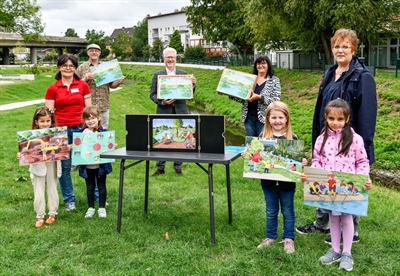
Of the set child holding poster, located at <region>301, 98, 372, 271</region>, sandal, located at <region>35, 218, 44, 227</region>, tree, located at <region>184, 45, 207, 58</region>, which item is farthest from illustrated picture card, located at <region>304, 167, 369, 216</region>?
tree, located at <region>184, 45, 207, 58</region>

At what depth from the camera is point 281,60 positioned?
37.9 meters

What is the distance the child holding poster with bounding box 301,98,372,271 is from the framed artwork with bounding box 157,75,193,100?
282 centimetres

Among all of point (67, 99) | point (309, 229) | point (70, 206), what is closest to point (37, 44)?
point (67, 99)

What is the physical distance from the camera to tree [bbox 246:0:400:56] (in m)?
22.0

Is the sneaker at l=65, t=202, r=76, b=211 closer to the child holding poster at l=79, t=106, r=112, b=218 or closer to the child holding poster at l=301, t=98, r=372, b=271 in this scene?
the child holding poster at l=79, t=106, r=112, b=218

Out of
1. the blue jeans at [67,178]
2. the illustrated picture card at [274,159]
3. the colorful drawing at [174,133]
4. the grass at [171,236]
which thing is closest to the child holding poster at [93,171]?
the grass at [171,236]

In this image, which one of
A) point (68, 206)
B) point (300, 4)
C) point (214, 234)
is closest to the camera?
point (214, 234)

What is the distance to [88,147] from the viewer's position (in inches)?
214

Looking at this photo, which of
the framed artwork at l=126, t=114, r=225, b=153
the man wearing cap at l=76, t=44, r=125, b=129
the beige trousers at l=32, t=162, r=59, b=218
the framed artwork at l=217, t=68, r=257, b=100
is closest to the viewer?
the framed artwork at l=126, t=114, r=225, b=153

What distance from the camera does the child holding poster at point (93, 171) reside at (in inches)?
222

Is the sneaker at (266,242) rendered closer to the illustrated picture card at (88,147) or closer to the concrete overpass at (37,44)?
the illustrated picture card at (88,147)

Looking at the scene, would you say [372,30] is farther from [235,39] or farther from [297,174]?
[297,174]

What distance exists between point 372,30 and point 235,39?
71.5 ft

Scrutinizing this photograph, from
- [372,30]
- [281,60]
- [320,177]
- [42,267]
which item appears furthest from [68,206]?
[281,60]
